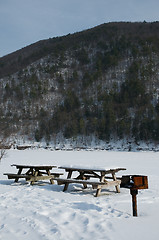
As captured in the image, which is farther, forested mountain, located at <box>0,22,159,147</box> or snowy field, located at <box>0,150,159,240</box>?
forested mountain, located at <box>0,22,159,147</box>

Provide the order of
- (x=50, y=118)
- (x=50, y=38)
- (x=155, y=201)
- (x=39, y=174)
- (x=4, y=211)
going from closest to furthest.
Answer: (x=4, y=211) < (x=155, y=201) < (x=39, y=174) < (x=50, y=118) < (x=50, y=38)

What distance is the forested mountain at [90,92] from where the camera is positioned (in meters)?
62.8

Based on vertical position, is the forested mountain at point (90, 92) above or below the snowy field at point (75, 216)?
above

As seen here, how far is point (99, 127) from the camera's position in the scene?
62.8 metres

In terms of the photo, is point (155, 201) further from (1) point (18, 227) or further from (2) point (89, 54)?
(2) point (89, 54)

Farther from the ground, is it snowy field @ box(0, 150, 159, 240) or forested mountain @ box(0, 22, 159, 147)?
forested mountain @ box(0, 22, 159, 147)

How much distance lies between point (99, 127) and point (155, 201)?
55.7 metres

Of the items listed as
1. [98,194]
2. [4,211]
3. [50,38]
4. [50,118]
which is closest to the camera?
[4,211]

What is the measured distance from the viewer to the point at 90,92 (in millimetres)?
75188

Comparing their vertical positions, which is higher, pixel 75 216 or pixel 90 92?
pixel 90 92

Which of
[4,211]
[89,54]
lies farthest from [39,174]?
[89,54]

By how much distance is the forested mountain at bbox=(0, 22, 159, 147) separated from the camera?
62.8 m

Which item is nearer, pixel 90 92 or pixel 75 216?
pixel 75 216

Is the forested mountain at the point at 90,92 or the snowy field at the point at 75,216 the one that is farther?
the forested mountain at the point at 90,92
